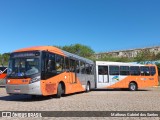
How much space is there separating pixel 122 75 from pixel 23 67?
14.9 metres

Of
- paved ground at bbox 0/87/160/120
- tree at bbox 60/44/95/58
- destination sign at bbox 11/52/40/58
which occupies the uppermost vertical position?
tree at bbox 60/44/95/58

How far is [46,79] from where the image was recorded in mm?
16422

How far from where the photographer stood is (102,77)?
28891mm

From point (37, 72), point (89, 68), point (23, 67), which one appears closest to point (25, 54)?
point (23, 67)

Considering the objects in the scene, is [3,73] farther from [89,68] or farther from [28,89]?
[28,89]

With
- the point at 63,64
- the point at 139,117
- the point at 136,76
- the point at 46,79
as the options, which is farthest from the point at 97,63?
the point at 139,117

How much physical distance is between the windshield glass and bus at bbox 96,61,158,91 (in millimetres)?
13208

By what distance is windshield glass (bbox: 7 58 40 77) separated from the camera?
1588cm

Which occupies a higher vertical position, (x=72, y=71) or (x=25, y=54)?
(x=25, y=54)

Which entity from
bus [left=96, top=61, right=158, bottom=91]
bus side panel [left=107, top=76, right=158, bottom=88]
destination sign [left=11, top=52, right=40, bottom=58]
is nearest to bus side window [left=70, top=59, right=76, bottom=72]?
destination sign [left=11, top=52, right=40, bottom=58]

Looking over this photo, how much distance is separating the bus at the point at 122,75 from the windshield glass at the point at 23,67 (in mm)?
13208

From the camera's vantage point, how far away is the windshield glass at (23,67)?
1588cm

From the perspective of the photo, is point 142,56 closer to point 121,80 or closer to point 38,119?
point 121,80

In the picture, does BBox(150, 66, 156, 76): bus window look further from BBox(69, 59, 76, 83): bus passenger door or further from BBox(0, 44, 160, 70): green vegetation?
BBox(0, 44, 160, 70): green vegetation
